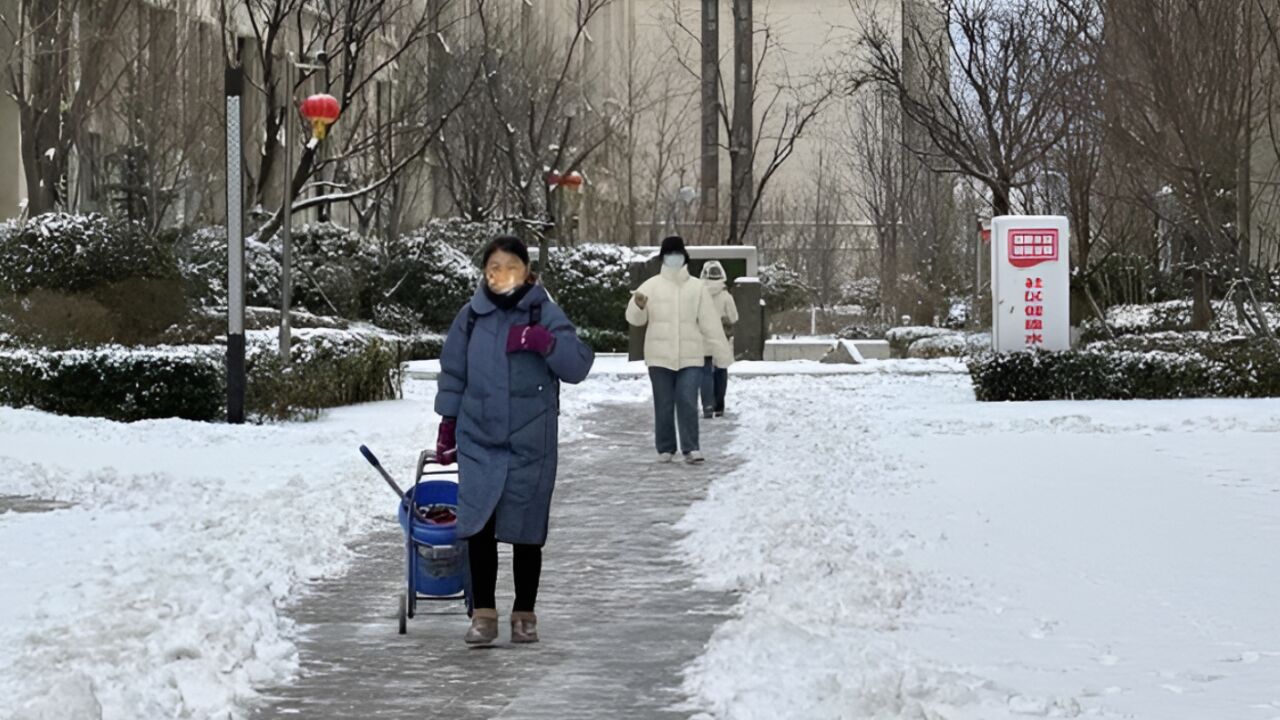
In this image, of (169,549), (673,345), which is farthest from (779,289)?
(169,549)

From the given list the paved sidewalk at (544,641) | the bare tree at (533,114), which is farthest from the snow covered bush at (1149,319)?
the paved sidewalk at (544,641)

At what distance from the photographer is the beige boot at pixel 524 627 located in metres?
8.40

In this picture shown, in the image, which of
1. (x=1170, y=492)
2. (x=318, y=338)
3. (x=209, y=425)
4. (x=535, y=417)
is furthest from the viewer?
(x=318, y=338)

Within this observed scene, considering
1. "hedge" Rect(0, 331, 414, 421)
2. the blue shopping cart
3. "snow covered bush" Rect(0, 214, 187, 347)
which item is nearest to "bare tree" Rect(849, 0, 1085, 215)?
"snow covered bush" Rect(0, 214, 187, 347)

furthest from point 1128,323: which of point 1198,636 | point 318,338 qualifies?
point 1198,636

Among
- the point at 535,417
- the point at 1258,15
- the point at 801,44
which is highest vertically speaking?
the point at 801,44

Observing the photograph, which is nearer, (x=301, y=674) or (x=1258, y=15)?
(x=301, y=674)

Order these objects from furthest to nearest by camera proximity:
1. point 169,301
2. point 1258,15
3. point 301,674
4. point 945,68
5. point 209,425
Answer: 1. point 945,68
2. point 1258,15
3. point 169,301
4. point 209,425
5. point 301,674

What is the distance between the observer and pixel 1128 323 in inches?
1182

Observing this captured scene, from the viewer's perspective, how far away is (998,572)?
9.93 meters

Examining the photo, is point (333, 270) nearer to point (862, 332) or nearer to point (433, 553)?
point (862, 332)

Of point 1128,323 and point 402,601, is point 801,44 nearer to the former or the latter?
point 1128,323

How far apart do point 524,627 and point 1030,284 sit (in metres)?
16.1

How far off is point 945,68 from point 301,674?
→ 28.2m
